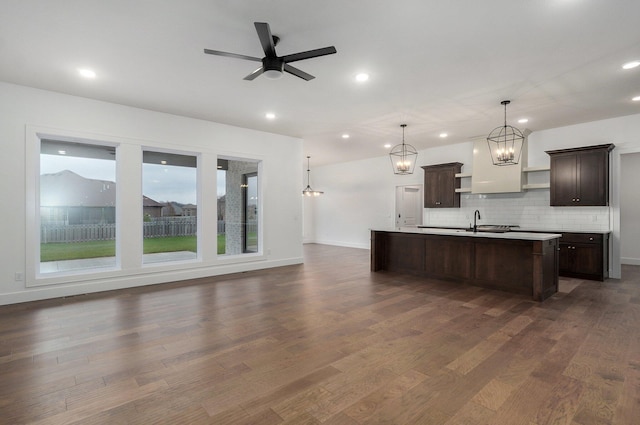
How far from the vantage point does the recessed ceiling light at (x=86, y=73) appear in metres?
→ 3.97

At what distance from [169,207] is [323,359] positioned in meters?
4.71

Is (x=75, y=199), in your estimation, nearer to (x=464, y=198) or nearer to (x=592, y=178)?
(x=464, y=198)

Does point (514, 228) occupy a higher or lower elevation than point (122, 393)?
higher

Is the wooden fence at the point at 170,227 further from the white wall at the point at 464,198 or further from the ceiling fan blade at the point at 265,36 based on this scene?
Result: the white wall at the point at 464,198

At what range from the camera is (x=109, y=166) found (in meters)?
5.49

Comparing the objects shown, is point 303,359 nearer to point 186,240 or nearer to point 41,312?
point 41,312

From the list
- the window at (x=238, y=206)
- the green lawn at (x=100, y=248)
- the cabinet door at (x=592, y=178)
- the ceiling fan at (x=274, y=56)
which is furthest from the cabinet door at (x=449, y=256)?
the green lawn at (x=100, y=248)

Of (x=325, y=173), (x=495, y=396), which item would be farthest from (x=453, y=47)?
(x=325, y=173)

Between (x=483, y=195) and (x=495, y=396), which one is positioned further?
(x=483, y=195)

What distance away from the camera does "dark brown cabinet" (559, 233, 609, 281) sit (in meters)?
5.65

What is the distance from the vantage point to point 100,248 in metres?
5.42

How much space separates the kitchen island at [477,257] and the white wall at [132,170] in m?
2.30

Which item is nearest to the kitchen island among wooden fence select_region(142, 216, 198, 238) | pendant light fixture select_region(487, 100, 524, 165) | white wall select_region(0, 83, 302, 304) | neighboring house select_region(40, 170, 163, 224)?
pendant light fixture select_region(487, 100, 524, 165)

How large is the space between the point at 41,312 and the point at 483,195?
27.3ft
